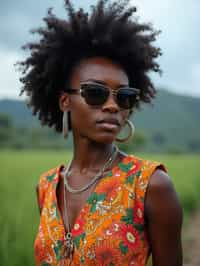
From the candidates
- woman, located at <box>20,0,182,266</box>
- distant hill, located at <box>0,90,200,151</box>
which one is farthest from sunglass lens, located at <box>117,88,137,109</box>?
distant hill, located at <box>0,90,200,151</box>

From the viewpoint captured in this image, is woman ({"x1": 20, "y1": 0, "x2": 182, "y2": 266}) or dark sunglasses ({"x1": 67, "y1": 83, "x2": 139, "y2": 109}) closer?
woman ({"x1": 20, "y1": 0, "x2": 182, "y2": 266})

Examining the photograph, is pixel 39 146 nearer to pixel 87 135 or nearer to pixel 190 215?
pixel 190 215

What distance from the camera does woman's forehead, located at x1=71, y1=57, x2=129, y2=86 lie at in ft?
7.48

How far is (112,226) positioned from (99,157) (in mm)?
448

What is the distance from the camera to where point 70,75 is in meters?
2.51

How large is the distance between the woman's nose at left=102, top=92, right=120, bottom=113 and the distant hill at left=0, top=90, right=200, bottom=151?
3467 inches

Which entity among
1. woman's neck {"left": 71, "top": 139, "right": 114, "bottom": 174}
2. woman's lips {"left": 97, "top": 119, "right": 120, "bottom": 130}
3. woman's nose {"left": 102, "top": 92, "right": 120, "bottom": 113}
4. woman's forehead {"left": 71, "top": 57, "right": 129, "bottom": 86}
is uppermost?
woman's forehead {"left": 71, "top": 57, "right": 129, "bottom": 86}

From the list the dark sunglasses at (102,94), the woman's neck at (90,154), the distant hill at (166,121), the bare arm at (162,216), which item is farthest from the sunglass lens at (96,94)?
the distant hill at (166,121)

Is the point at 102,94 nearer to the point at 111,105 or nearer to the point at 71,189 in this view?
the point at 111,105

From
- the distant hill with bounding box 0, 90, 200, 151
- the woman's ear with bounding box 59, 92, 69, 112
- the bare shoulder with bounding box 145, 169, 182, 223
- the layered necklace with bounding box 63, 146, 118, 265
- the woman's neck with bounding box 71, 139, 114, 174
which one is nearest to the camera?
the bare shoulder with bounding box 145, 169, 182, 223

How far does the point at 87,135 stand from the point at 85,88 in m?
0.23

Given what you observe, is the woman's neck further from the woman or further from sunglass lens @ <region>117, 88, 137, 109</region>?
sunglass lens @ <region>117, 88, 137, 109</region>

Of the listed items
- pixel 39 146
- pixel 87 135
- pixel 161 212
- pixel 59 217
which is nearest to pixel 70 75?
pixel 87 135

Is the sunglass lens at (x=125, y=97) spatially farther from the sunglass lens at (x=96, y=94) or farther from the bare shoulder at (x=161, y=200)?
the bare shoulder at (x=161, y=200)
